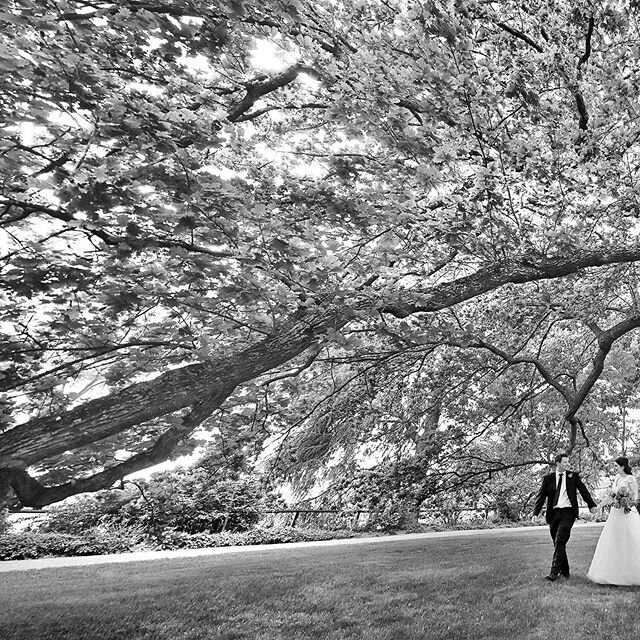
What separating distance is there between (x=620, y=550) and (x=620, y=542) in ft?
0.35

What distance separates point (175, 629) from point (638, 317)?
25.9 feet

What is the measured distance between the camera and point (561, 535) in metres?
7.88

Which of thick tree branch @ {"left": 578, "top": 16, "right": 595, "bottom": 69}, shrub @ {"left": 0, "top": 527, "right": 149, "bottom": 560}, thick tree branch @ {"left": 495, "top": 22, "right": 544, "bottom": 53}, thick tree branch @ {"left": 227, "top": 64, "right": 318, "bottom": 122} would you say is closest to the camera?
thick tree branch @ {"left": 578, "top": 16, "right": 595, "bottom": 69}

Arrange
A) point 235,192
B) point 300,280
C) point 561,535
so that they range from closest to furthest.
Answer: point 235,192 < point 300,280 < point 561,535

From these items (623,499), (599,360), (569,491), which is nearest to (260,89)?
(599,360)

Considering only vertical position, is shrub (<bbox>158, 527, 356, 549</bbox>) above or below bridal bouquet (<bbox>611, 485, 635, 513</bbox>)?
below

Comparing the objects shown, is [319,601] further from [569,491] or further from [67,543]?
[67,543]

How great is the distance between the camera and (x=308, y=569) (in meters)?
9.40

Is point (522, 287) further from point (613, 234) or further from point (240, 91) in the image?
point (240, 91)

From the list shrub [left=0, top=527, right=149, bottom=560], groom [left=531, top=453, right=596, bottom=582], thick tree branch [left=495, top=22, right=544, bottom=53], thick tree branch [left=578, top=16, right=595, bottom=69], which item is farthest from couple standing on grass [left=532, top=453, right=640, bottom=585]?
shrub [left=0, top=527, right=149, bottom=560]

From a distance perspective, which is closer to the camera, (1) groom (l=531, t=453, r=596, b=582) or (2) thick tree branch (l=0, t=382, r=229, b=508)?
(2) thick tree branch (l=0, t=382, r=229, b=508)

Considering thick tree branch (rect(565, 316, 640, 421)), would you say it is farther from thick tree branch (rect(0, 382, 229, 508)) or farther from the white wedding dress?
thick tree branch (rect(0, 382, 229, 508))

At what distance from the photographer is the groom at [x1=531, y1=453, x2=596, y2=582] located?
26.2ft

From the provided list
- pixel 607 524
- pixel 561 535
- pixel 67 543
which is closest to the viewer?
pixel 561 535
